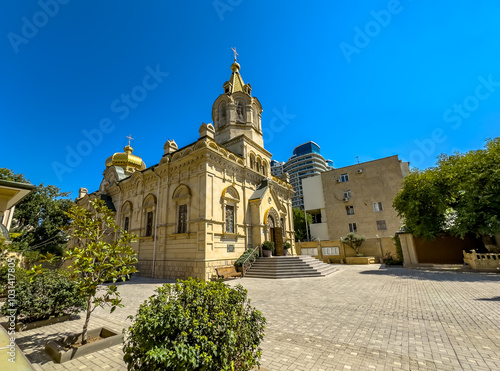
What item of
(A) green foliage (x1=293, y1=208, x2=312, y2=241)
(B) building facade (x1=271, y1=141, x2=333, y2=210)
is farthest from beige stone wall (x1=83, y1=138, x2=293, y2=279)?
(B) building facade (x1=271, y1=141, x2=333, y2=210)

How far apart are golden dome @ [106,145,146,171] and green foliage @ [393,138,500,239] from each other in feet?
95.2

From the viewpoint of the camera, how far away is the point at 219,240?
1519 centimetres

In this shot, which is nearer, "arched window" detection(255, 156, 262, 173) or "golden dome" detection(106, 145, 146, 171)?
"arched window" detection(255, 156, 262, 173)

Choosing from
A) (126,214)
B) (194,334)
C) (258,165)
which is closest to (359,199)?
(258,165)

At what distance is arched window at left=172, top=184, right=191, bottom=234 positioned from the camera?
1579cm

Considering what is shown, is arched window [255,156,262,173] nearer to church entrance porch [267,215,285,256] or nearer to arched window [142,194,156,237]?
church entrance porch [267,215,285,256]

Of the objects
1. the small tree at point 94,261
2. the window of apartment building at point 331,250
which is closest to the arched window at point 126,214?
the small tree at point 94,261

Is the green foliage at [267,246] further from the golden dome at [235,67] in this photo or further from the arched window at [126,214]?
the golden dome at [235,67]

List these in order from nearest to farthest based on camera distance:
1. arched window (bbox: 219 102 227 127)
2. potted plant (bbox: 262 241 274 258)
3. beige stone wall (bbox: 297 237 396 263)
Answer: potted plant (bbox: 262 241 274 258)
arched window (bbox: 219 102 227 127)
beige stone wall (bbox: 297 237 396 263)

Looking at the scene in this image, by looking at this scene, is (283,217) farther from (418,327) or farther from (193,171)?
(418,327)

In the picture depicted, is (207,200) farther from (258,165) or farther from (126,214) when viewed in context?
(126,214)

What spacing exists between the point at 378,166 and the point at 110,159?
119 ft

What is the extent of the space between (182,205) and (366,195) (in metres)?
26.5

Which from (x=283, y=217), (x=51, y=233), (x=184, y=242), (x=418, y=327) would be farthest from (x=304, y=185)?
(x=51, y=233)
